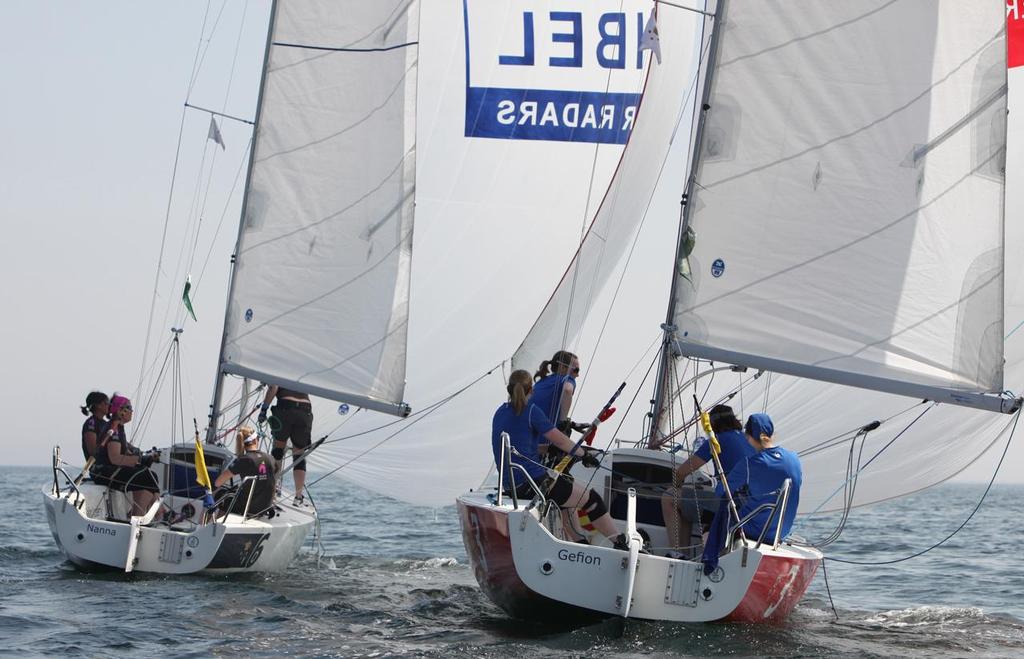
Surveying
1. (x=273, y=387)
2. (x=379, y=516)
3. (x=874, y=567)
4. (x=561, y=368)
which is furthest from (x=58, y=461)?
(x=379, y=516)

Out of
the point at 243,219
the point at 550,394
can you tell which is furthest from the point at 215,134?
the point at 550,394

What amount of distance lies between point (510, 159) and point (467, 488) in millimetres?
3648

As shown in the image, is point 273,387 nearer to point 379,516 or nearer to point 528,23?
point 528,23

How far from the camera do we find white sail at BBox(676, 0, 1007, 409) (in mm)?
9867

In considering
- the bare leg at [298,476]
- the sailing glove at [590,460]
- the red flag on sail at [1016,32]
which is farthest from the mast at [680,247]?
the bare leg at [298,476]

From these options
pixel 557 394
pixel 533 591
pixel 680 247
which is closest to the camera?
pixel 533 591

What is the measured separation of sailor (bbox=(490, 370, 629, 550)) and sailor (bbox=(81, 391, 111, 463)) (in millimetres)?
4187

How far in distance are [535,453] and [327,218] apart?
14.7 ft

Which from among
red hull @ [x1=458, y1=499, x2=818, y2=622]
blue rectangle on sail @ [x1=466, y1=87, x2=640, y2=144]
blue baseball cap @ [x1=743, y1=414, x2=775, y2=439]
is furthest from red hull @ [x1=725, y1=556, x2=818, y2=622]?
blue rectangle on sail @ [x1=466, y1=87, x2=640, y2=144]

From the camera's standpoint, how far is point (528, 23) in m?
15.4

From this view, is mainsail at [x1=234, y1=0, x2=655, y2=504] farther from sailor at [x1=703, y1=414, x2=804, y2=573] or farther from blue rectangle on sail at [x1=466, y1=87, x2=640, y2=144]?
sailor at [x1=703, y1=414, x2=804, y2=573]

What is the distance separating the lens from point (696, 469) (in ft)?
30.8

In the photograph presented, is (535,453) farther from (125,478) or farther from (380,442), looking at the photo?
(380,442)

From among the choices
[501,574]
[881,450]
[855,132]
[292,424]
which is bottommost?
[501,574]
